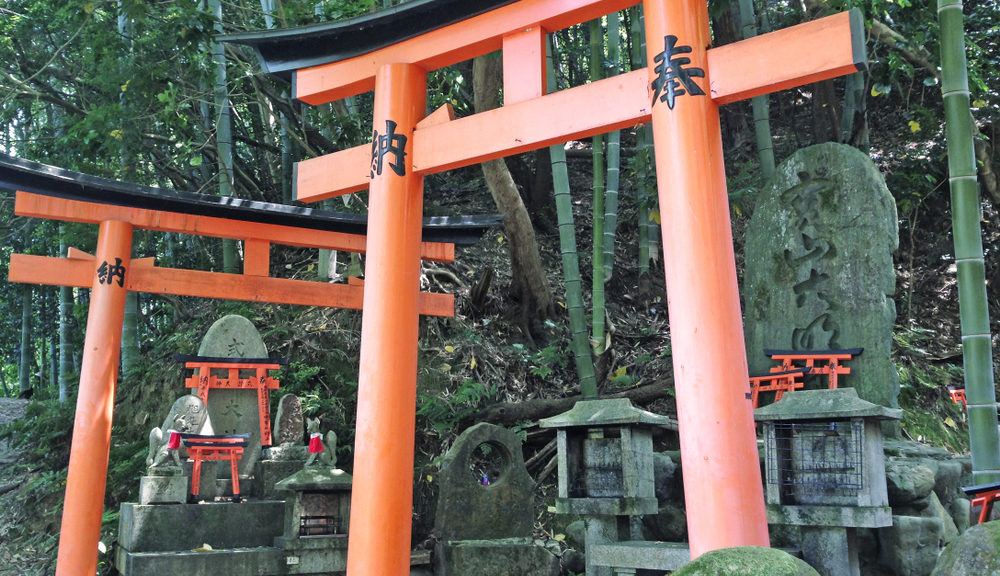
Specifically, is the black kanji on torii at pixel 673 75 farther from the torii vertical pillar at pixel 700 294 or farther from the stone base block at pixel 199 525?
the stone base block at pixel 199 525

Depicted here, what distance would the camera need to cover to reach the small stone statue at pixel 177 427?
23.7 ft

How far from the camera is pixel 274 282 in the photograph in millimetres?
7840

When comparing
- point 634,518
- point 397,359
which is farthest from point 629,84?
point 634,518

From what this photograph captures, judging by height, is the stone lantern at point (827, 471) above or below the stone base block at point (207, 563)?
above

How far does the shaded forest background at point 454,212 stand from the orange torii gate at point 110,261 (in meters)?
1.97

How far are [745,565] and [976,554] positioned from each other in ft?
1.96

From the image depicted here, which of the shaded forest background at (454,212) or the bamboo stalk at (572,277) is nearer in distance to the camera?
the bamboo stalk at (572,277)

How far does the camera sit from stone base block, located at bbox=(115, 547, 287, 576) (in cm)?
672

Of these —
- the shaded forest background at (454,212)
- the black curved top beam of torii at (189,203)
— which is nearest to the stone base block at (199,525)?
the shaded forest background at (454,212)

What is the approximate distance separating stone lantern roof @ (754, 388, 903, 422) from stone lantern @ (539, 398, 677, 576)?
86 cm

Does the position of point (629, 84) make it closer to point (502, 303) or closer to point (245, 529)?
point (245, 529)

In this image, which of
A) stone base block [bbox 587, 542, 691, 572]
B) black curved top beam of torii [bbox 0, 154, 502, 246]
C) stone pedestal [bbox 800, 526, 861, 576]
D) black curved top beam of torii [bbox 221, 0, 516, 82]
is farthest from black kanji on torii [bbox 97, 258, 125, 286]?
stone pedestal [bbox 800, 526, 861, 576]

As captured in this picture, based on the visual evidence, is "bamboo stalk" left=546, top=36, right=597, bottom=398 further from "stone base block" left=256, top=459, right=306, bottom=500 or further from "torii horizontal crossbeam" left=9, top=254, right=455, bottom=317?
"stone base block" left=256, top=459, right=306, bottom=500

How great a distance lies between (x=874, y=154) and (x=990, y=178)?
2.61 meters
